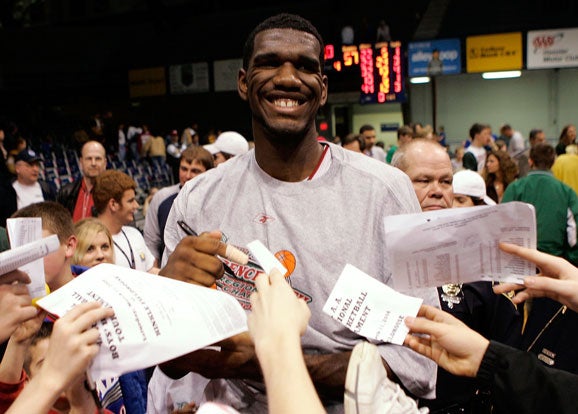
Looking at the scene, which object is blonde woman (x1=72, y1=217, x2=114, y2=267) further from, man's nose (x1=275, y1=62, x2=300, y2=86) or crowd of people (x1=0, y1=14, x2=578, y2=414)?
man's nose (x1=275, y1=62, x2=300, y2=86)

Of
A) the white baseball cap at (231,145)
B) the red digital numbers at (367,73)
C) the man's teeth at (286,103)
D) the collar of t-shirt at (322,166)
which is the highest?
the red digital numbers at (367,73)

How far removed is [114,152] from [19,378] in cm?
Result: 1684

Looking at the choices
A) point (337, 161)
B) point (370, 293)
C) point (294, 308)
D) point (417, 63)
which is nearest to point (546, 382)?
point (370, 293)

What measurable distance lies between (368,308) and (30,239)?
0.84m

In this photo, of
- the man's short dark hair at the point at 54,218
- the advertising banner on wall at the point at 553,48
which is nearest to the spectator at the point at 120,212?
the man's short dark hair at the point at 54,218

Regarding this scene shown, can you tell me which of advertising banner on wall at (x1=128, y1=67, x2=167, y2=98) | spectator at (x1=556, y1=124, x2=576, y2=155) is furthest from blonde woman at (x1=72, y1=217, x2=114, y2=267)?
advertising banner on wall at (x1=128, y1=67, x2=167, y2=98)

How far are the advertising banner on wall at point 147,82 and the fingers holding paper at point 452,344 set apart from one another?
2049cm

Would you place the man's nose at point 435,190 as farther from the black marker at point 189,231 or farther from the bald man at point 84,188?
the bald man at point 84,188

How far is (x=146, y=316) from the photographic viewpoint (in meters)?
1.22

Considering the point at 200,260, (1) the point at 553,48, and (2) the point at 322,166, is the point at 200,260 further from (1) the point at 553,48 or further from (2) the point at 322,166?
(1) the point at 553,48

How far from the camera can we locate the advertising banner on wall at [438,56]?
51.0 ft

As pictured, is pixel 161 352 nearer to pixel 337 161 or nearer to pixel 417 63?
pixel 337 161

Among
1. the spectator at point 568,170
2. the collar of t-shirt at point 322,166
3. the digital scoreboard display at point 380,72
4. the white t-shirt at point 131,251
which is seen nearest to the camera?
the collar of t-shirt at point 322,166

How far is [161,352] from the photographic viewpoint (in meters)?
1.19
